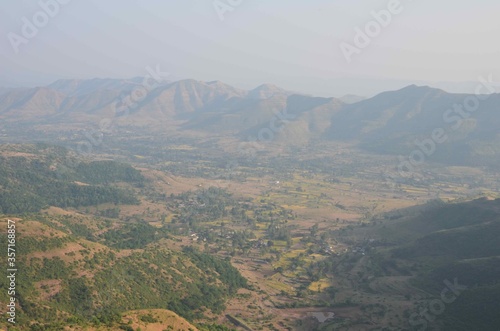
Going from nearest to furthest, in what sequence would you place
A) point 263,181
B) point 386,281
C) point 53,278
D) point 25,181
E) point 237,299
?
point 53,278 < point 237,299 < point 386,281 < point 25,181 < point 263,181

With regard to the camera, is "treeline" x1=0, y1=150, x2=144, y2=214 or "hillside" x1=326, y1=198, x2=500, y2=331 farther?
"treeline" x1=0, y1=150, x2=144, y2=214

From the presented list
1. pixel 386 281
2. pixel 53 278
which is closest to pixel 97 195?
pixel 53 278

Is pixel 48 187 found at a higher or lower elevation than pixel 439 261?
lower

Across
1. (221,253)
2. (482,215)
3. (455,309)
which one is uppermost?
(482,215)

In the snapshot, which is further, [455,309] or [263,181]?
[263,181]

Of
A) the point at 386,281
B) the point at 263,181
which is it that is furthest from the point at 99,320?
the point at 263,181

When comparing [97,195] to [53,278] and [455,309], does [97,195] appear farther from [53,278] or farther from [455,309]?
[455,309]

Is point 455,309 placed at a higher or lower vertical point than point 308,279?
higher

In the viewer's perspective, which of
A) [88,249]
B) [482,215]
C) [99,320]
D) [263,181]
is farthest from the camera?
[263,181]

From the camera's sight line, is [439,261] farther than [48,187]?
No

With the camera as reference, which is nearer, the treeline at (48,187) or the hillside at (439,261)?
the hillside at (439,261)
